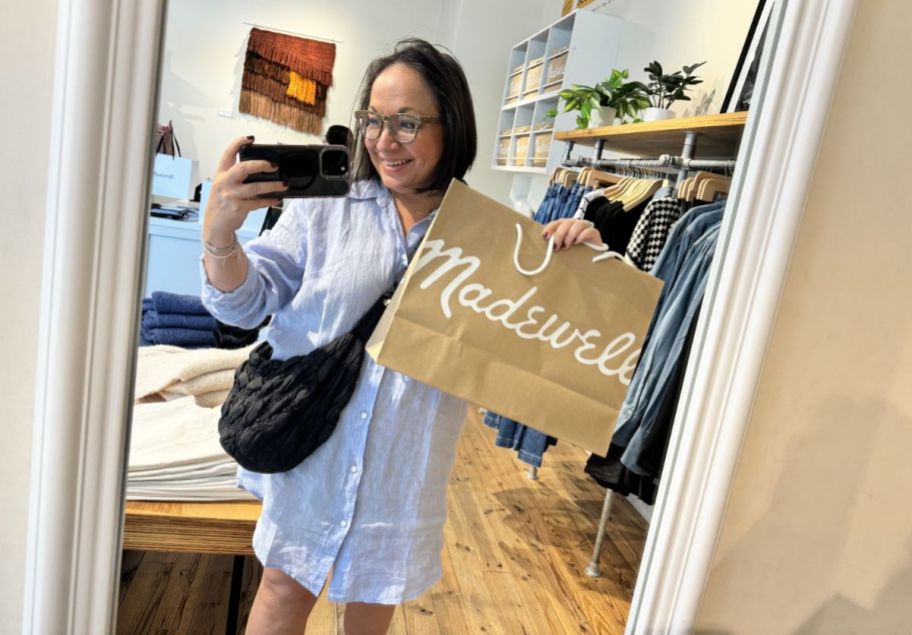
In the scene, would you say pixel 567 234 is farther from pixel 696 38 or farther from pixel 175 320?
pixel 696 38

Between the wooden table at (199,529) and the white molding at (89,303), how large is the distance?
0.13 ft

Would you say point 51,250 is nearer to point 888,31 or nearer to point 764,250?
point 764,250

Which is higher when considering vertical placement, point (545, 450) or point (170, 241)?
point (170, 241)

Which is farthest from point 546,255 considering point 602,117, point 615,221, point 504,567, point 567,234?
point 602,117

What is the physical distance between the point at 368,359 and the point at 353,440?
0.09m

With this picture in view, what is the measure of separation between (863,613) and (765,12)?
0.70 meters

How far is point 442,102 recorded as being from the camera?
66 cm

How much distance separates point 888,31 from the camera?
1.96 feet

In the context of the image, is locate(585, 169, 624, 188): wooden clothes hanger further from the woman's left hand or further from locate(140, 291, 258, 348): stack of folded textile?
locate(140, 291, 258, 348): stack of folded textile

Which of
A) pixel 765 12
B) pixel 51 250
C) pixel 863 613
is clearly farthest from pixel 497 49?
pixel 863 613

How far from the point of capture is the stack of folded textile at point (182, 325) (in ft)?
1.95

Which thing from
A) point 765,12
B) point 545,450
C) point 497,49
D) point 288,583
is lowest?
point 288,583

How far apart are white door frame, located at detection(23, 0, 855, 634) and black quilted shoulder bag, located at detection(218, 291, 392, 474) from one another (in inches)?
4.8

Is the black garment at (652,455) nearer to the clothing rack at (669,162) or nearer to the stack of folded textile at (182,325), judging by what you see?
the clothing rack at (669,162)
